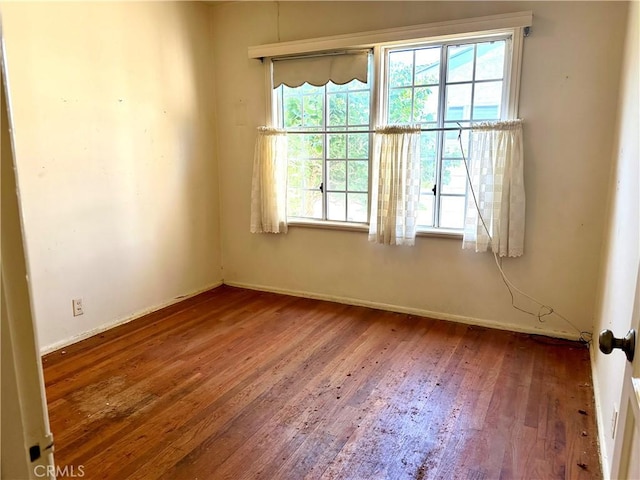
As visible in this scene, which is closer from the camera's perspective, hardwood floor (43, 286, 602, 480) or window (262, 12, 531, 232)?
hardwood floor (43, 286, 602, 480)

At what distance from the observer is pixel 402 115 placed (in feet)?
11.3

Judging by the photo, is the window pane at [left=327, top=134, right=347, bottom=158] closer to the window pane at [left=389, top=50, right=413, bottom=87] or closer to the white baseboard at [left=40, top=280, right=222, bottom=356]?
the window pane at [left=389, top=50, right=413, bottom=87]

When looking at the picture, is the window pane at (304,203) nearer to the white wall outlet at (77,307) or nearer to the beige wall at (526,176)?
the beige wall at (526,176)

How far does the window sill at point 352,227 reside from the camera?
3.35 meters

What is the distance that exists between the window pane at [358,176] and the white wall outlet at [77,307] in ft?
7.63

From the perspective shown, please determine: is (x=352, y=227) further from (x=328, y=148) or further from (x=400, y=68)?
(x=400, y=68)

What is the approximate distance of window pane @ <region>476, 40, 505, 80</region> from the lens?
3.06 m

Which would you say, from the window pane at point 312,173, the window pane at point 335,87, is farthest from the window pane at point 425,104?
the window pane at point 312,173

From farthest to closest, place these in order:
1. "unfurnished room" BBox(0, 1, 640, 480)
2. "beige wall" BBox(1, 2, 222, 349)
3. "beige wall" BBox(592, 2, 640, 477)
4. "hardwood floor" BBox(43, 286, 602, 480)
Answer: "beige wall" BBox(1, 2, 222, 349) < "unfurnished room" BBox(0, 1, 640, 480) < "hardwood floor" BBox(43, 286, 602, 480) < "beige wall" BBox(592, 2, 640, 477)

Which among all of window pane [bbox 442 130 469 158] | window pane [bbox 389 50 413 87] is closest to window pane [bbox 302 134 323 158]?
window pane [bbox 389 50 413 87]

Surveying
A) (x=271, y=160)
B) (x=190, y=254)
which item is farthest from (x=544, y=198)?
(x=190, y=254)

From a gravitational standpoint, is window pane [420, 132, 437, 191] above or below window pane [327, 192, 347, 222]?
above

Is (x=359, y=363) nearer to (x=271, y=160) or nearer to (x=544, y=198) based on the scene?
(x=544, y=198)

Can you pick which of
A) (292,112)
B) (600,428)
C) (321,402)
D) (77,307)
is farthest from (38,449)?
(292,112)
